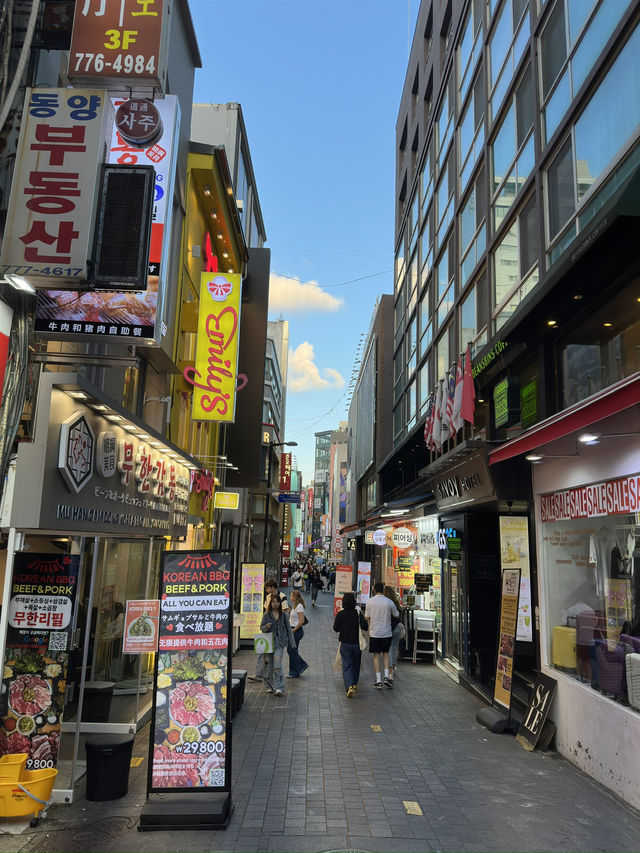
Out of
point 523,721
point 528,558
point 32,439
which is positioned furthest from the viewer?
point 528,558

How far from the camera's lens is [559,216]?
406 inches

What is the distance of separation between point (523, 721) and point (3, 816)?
6757mm

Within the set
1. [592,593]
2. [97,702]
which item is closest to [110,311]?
[97,702]

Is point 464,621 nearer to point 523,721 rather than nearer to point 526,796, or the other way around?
point 523,721

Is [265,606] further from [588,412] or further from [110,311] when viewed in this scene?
[588,412]

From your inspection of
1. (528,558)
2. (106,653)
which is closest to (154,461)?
(106,653)

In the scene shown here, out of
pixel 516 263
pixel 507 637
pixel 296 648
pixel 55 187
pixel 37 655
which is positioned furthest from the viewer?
pixel 296 648

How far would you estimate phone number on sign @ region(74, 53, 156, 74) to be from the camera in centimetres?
802

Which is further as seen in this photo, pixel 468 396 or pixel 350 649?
pixel 468 396

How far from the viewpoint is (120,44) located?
8250mm

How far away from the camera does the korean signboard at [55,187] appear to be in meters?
6.43

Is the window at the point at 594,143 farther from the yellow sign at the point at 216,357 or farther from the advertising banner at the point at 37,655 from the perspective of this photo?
the advertising banner at the point at 37,655

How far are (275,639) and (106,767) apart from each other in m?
5.90

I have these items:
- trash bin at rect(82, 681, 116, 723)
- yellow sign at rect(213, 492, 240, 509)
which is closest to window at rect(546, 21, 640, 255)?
trash bin at rect(82, 681, 116, 723)
